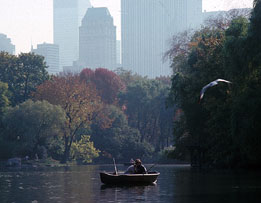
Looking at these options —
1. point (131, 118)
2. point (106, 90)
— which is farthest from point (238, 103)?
point (106, 90)

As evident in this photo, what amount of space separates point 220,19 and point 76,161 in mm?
35049

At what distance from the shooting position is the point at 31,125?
8788cm

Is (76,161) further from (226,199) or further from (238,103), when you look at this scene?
(226,199)

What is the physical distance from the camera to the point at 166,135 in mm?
116812

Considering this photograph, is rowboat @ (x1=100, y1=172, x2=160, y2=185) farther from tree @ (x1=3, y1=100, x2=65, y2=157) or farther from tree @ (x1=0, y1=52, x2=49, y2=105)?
tree @ (x1=0, y1=52, x2=49, y2=105)

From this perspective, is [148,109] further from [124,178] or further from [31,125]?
[124,178]

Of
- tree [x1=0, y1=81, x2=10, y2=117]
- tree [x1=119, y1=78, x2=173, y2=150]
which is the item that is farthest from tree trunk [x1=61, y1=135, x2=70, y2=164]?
tree [x1=119, y1=78, x2=173, y2=150]

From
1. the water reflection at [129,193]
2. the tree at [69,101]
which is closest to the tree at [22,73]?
the tree at [69,101]

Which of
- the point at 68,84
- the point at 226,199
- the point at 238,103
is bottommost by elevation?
the point at 226,199

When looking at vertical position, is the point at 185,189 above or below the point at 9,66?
below

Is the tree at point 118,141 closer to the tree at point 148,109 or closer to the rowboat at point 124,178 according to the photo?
the tree at point 148,109

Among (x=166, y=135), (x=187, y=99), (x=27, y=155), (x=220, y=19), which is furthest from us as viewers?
(x=166, y=135)

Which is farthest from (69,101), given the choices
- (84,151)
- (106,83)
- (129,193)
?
(129,193)

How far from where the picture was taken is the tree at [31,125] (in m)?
87.4
